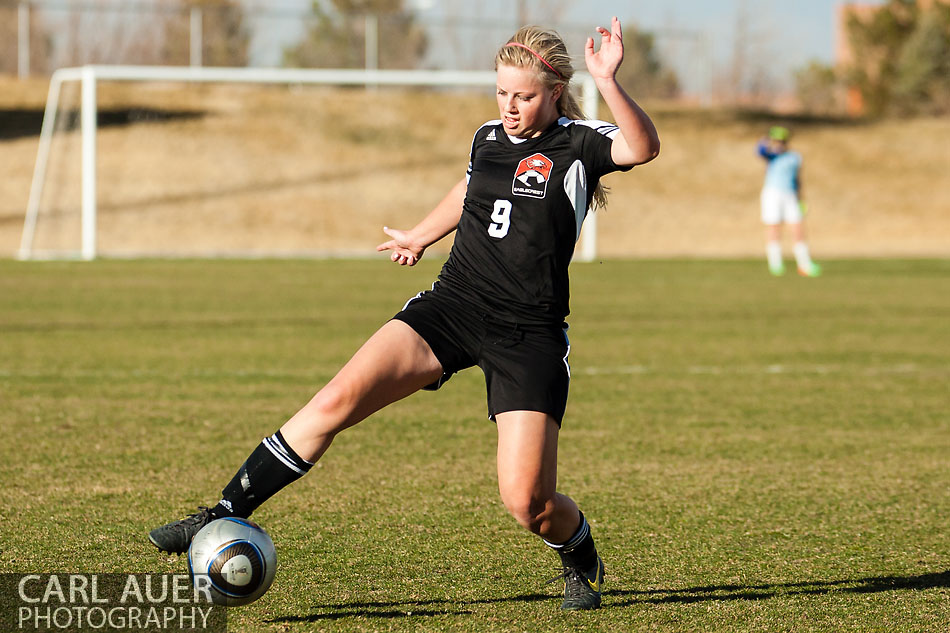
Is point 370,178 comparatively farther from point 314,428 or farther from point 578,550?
point 314,428

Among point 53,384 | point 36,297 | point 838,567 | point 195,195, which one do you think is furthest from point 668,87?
point 838,567

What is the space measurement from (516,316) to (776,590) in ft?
4.47

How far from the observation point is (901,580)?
4.45 metres

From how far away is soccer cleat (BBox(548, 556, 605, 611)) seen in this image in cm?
409

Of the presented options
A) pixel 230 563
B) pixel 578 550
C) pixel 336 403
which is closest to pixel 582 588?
pixel 578 550

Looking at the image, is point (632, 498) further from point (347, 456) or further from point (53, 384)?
point (53, 384)

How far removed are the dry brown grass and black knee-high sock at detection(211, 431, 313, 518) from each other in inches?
1039

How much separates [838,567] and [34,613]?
287cm

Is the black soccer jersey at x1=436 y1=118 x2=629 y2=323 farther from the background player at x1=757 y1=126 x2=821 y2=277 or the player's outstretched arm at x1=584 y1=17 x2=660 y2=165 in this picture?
the background player at x1=757 y1=126 x2=821 y2=277

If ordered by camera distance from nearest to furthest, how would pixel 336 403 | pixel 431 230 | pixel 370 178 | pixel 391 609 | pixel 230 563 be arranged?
pixel 230 563 → pixel 336 403 → pixel 391 609 → pixel 431 230 → pixel 370 178

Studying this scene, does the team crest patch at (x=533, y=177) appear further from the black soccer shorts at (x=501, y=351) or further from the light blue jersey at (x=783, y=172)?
the light blue jersey at (x=783, y=172)

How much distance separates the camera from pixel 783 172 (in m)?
21.1

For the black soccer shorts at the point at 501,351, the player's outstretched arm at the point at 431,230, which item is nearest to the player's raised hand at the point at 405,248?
the player's outstretched arm at the point at 431,230

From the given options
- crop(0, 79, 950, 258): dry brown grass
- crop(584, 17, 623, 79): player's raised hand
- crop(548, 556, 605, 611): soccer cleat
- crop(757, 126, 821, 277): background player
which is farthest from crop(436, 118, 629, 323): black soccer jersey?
crop(0, 79, 950, 258): dry brown grass
